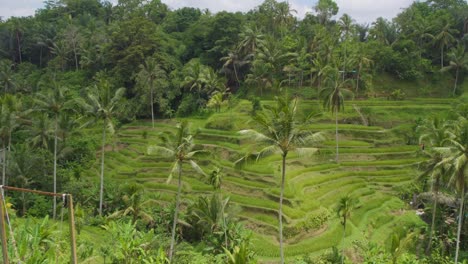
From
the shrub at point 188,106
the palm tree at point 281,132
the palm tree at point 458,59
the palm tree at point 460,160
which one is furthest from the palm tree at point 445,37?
the palm tree at point 281,132

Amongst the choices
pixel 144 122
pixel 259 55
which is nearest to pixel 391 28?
pixel 259 55

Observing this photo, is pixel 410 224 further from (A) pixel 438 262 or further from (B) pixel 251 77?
(B) pixel 251 77

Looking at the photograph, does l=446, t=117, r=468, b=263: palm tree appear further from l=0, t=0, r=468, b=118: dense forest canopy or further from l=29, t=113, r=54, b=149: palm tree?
l=29, t=113, r=54, b=149: palm tree

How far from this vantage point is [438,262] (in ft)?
85.9

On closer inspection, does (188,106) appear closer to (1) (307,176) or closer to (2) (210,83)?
(2) (210,83)

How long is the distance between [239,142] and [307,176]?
24.7 feet

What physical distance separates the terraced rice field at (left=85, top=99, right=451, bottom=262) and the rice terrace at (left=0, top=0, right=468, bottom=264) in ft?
0.48

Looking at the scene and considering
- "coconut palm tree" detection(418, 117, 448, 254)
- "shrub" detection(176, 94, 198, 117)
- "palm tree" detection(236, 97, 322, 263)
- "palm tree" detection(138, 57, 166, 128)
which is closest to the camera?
"palm tree" detection(236, 97, 322, 263)

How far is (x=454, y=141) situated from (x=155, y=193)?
21426mm

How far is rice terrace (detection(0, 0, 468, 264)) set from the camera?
2239 cm

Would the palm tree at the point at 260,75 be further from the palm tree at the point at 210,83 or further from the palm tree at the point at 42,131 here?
the palm tree at the point at 42,131

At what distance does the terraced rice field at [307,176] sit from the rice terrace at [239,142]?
5.7 inches

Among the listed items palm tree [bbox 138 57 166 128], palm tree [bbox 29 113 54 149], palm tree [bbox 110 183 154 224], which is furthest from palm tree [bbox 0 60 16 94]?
palm tree [bbox 110 183 154 224]

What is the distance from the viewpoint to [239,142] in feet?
128
